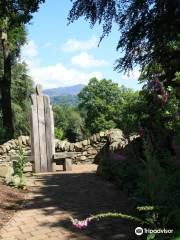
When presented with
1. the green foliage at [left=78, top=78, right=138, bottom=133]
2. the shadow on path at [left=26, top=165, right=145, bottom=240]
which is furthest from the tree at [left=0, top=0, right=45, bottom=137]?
the green foliage at [left=78, top=78, right=138, bottom=133]

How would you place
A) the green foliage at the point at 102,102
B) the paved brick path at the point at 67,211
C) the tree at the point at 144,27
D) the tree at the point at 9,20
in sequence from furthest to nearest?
the green foliage at the point at 102,102
the tree at the point at 9,20
the tree at the point at 144,27
the paved brick path at the point at 67,211

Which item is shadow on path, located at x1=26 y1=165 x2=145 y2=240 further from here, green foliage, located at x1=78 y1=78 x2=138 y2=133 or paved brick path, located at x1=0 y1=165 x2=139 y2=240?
green foliage, located at x1=78 y1=78 x2=138 y2=133

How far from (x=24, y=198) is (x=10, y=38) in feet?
66.8

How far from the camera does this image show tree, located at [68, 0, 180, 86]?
9992mm

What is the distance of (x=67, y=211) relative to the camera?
644 cm

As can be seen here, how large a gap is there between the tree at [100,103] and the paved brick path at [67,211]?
54017mm

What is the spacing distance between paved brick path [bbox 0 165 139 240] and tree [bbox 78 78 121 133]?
54.0m

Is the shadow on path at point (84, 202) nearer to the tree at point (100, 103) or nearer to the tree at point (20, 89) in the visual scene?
the tree at point (20, 89)

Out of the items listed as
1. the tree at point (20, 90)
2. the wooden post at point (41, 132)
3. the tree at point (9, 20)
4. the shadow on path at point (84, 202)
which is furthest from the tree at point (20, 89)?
the shadow on path at point (84, 202)

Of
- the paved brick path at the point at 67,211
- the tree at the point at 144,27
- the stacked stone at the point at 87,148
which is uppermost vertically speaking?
the tree at the point at 144,27

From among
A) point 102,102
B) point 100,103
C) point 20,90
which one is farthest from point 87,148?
point 102,102

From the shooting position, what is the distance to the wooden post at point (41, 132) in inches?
480

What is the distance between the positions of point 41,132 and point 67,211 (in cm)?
605

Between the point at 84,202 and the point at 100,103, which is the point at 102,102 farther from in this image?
the point at 84,202
